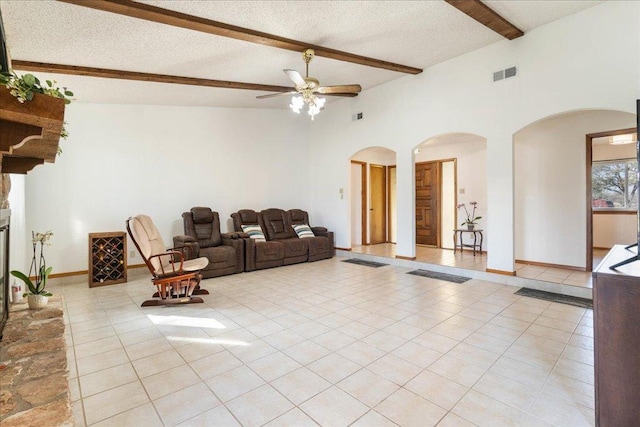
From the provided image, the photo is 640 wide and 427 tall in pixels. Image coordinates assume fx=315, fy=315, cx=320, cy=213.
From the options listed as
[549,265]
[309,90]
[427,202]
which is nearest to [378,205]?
[427,202]

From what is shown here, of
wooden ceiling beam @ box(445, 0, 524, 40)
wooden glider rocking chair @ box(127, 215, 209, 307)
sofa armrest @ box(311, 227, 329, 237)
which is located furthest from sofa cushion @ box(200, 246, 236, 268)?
wooden ceiling beam @ box(445, 0, 524, 40)

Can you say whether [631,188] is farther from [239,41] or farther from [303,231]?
[239,41]

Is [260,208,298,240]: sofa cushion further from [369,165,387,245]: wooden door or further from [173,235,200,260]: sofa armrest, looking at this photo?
[369,165,387,245]: wooden door

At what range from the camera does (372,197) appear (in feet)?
27.8

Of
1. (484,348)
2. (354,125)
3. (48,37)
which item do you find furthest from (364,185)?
(48,37)

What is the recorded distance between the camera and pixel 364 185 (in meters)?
8.25

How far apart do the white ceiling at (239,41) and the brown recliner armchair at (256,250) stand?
99.8 inches

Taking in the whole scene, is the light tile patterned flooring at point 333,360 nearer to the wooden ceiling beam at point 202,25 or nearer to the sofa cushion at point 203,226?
the sofa cushion at point 203,226

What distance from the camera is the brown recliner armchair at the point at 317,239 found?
668 cm

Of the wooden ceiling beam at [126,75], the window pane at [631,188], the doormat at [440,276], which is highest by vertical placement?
the wooden ceiling beam at [126,75]

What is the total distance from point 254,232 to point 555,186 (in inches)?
212

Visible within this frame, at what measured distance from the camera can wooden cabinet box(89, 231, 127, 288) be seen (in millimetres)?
4840

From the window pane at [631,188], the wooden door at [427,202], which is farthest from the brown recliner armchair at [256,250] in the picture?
the window pane at [631,188]

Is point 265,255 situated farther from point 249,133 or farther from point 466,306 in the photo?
point 466,306
